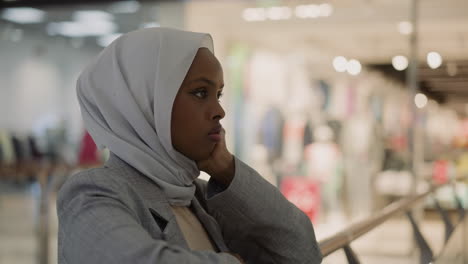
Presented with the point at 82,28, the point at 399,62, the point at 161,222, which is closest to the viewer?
the point at 161,222

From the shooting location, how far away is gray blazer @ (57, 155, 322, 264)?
97cm

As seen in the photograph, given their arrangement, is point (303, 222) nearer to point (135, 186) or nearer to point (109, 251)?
point (135, 186)

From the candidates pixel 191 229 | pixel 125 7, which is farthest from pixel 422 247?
pixel 125 7

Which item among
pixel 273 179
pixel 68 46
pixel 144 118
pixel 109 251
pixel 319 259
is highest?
pixel 144 118

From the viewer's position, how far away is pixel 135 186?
1.13 meters

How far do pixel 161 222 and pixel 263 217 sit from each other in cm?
25

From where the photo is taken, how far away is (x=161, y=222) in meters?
1.15

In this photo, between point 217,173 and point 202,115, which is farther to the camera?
point 217,173

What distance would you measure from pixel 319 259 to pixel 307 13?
23.9ft

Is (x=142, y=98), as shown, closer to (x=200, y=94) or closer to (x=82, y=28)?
(x=200, y=94)

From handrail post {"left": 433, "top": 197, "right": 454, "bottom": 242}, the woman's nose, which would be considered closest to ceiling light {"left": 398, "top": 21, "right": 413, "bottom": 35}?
handrail post {"left": 433, "top": 197, "right": 454, "bottom": 242}

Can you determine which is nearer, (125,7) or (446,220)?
(446,220)

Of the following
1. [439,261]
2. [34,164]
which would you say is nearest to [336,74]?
[439,261]

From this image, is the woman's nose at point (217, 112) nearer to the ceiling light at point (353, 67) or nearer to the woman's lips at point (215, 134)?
the woman's lips at point (215, 134)
